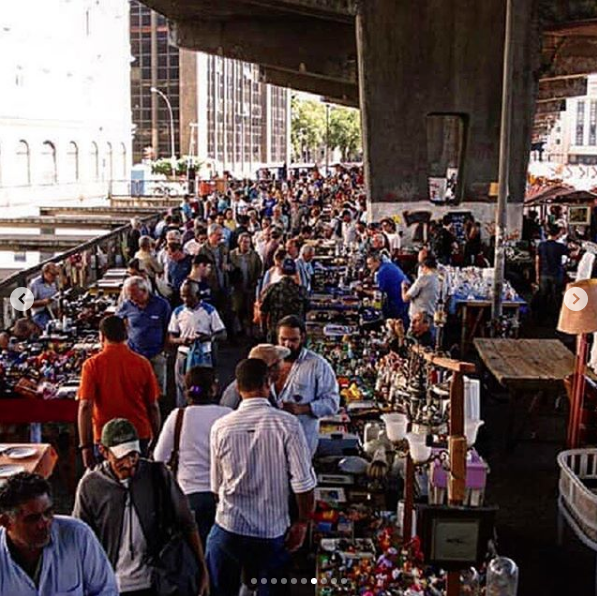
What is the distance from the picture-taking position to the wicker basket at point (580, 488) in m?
6.38

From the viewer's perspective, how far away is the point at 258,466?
200 inches

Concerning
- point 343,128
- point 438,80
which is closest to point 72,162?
point 438,80

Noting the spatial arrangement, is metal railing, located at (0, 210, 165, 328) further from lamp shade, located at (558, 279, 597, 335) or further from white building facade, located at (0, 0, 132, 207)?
white building facade, located at (0, 0, 132, 207)

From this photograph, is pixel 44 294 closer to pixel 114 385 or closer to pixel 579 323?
pixel 114 385

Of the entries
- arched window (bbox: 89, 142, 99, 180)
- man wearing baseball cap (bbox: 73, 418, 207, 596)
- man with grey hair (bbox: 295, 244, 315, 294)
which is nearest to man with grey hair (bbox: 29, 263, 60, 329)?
man with grey hair (bbox: 295, 244, 315, 294)

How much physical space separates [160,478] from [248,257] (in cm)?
1001

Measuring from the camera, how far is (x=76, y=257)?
1581 centimetres

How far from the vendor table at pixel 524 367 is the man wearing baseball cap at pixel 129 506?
17.9 ft

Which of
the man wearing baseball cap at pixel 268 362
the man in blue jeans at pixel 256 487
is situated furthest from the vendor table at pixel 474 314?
the man in blue jeans at pixel 256 487

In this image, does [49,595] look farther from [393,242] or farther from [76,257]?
[393,242]

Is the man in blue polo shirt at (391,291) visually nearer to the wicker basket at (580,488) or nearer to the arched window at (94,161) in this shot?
the wicker basket at (580,488)

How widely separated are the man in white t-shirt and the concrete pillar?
12968mm

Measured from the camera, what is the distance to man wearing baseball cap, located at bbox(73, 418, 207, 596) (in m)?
4.65

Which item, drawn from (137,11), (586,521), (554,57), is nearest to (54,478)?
(586,521)
